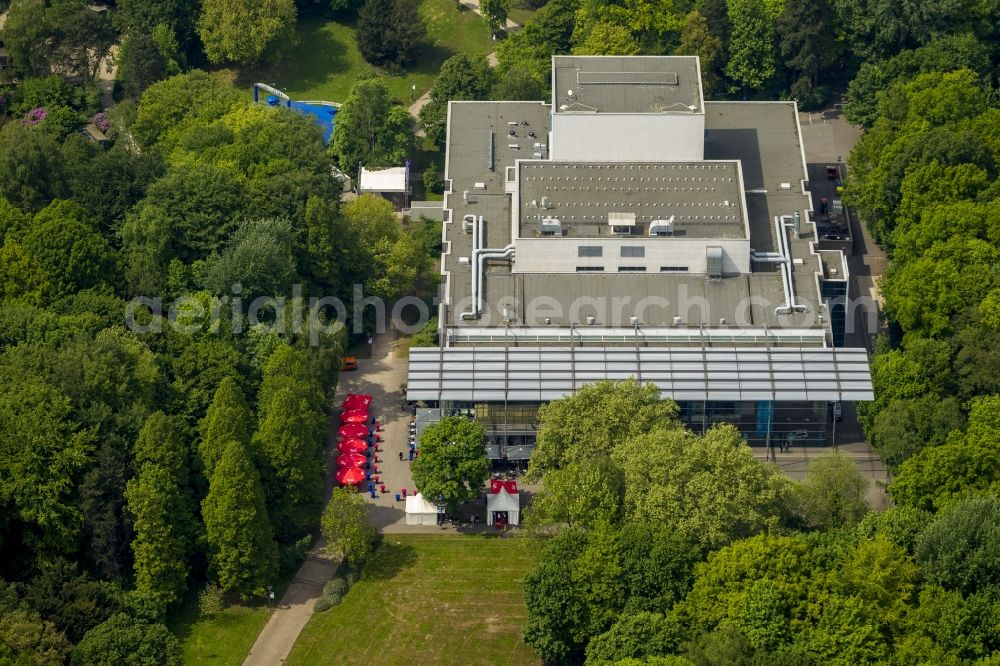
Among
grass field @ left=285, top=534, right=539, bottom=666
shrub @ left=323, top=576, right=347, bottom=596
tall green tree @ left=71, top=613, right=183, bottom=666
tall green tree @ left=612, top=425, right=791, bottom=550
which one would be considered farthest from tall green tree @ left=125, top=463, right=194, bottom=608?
tall green tree @ left=612, top=425, right=791, bottom=550

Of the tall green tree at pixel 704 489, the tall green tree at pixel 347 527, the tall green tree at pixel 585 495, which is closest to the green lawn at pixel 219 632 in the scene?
the tall green tree at pixel 347 527

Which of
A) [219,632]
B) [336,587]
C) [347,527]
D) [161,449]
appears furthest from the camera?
[336,587]

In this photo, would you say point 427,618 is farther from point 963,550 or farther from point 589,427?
point 963,550

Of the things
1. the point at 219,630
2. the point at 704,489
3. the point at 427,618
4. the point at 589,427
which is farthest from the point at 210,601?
the point at 704,489

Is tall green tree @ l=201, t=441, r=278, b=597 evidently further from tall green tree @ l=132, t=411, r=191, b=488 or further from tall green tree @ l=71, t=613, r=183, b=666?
tall green tree @ l=71, t=613, r=183, b=666

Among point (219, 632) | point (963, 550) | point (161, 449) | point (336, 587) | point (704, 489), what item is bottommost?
point (219, 632)

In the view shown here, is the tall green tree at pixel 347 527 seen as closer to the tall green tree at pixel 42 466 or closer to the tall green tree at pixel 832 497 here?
the tall green tree at pixel 42 466
